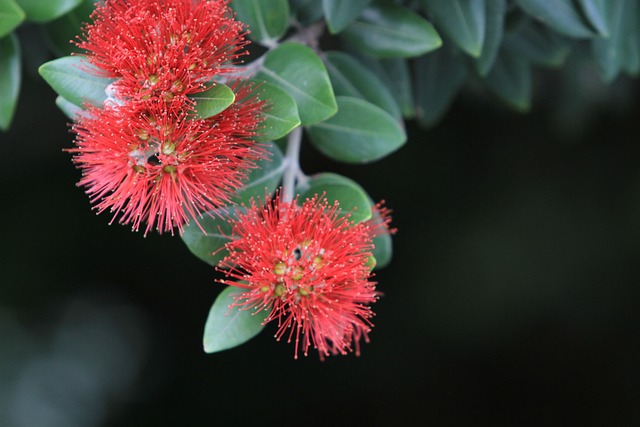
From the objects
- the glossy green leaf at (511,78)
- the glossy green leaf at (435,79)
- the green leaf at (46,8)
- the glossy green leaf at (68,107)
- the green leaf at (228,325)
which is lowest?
the glossy green leaf at (511,78)

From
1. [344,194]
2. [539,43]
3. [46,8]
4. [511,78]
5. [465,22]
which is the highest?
[46,8]

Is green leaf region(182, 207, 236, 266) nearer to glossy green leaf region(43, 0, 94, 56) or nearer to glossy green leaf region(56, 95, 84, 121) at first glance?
glossy green leaf region(56, 95, 84, 121)

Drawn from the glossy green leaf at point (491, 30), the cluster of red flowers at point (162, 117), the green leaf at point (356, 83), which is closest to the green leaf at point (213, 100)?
the cluster of red flowers at point (162, 117)

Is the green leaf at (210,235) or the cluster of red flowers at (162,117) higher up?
the cluster of red flowers at (162,117)

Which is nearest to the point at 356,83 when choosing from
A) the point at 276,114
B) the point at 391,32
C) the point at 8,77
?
the point at 391,32

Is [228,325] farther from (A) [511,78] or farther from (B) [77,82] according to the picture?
(A) [511,78]

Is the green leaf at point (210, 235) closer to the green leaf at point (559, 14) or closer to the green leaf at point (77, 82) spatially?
the green leaf at point (77, 82)

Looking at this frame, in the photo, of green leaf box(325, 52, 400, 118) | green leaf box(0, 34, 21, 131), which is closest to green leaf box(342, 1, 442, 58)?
green leaf box(325, 52, 400, 118)

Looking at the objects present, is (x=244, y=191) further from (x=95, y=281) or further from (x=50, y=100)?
(x=95, y=281)
